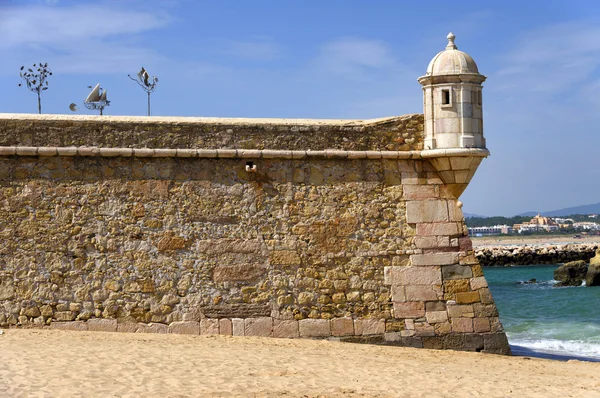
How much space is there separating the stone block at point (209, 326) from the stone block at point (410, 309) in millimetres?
2220

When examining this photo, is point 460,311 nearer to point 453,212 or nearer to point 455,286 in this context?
point 455,286

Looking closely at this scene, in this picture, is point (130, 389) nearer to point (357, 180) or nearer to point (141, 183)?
point (141, 183)

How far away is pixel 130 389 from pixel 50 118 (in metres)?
4.20

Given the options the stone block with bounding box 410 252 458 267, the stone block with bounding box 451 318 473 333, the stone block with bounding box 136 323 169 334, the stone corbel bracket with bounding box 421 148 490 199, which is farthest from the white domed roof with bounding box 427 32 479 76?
the stone block with bounding box 136 323 169 334

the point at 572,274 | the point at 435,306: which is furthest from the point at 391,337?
the point at 572,274

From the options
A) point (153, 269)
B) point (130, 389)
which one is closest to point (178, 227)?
point (153, 269)

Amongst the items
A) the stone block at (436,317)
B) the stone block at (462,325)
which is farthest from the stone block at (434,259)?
the stone block at (462,325)

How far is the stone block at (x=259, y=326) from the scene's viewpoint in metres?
11.0

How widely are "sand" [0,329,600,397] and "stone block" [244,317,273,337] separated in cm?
17

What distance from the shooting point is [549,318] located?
2256 centimetres

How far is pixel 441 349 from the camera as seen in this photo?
11305 mm

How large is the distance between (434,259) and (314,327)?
5.68 feet

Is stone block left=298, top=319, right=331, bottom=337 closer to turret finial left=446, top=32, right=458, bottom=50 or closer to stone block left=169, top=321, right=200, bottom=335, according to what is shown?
stone block left=169, top=321, right=200, bottom=335

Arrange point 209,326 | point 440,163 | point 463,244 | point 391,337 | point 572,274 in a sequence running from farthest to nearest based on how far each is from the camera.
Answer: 1. point 572,274
2. point 463,244
3. point 440,163
4. point 391,337
5. point 209,326
